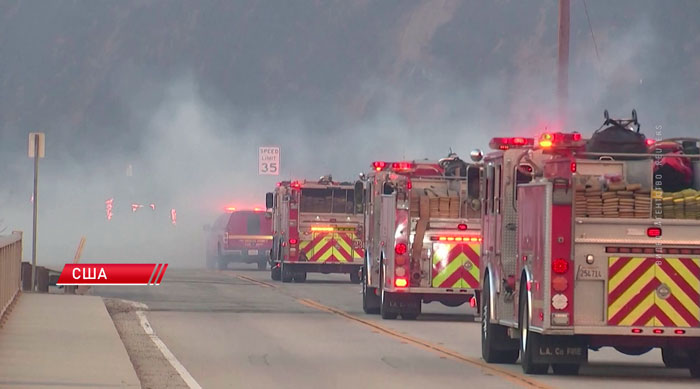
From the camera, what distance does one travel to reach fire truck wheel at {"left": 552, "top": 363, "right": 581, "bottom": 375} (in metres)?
16.3

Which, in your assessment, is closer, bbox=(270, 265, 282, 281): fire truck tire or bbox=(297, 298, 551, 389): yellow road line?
bbox=(297, 298, 551, 389): yellow road line

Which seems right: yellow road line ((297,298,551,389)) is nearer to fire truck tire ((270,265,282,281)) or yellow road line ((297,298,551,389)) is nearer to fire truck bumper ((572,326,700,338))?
fire truck bumper ((572,326,700,338))

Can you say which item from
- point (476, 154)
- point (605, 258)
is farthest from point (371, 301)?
point (605, 258)

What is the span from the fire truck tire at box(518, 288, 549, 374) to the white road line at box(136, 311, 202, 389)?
3.48 m

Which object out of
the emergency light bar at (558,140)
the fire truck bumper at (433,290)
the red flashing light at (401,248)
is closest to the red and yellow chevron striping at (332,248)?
the red flashing light at (401,248)

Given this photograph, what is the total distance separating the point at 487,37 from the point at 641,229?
74.2 meters

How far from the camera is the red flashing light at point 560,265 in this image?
614 inches

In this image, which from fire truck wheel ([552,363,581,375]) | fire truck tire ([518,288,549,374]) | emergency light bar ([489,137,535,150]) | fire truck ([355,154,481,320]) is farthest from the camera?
fire truck ([355,154,481,320])

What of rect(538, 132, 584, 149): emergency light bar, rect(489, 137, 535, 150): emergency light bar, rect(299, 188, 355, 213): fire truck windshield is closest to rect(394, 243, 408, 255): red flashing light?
rect(489, 137, 535, 150): emergency light bar

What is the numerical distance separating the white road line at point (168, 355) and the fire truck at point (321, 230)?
51.7 feet

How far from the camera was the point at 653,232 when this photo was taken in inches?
623

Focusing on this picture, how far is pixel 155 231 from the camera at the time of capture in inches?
3851

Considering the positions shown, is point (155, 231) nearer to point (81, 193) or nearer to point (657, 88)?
point (81, 193)

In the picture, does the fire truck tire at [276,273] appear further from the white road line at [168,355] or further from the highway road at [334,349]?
the white road line at [168,355]
